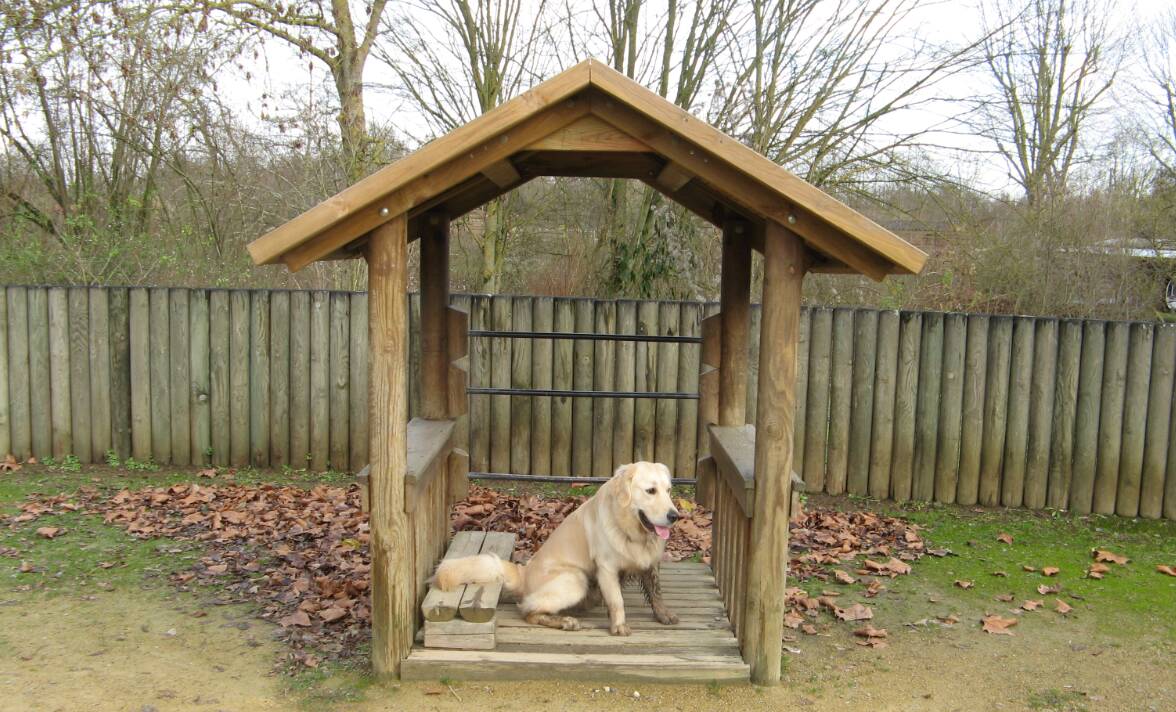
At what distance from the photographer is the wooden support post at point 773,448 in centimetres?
420

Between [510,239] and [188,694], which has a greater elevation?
[510,239]

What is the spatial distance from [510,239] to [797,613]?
7.71 metres

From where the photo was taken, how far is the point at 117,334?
868 cm

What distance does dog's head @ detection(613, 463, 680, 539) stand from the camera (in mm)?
4309

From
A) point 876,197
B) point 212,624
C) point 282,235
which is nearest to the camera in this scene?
point 282,235

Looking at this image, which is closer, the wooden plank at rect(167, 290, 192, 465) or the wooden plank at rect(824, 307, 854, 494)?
the wooden plank at rect(824, 307, 854, 494)

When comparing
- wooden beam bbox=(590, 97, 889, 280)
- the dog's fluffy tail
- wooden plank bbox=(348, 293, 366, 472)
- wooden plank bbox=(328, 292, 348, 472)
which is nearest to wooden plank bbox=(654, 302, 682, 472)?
wooden plank bbox=(348, 293, 366, 472)

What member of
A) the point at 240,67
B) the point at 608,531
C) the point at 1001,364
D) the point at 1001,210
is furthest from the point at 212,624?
the point at 1001,210

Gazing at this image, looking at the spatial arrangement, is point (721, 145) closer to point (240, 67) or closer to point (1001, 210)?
point (240, 67)

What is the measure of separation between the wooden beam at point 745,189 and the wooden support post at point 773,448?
0.10m

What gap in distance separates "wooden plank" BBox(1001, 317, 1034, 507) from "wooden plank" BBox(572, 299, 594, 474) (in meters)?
4.01

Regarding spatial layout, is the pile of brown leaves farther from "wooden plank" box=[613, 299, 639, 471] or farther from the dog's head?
the dog's head

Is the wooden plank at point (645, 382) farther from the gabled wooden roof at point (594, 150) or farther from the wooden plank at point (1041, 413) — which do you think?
the gabled wooden roof at point (594, 150)

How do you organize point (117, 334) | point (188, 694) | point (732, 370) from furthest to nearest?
point (117, 334) < point (732, 370) < point (188, 694)
